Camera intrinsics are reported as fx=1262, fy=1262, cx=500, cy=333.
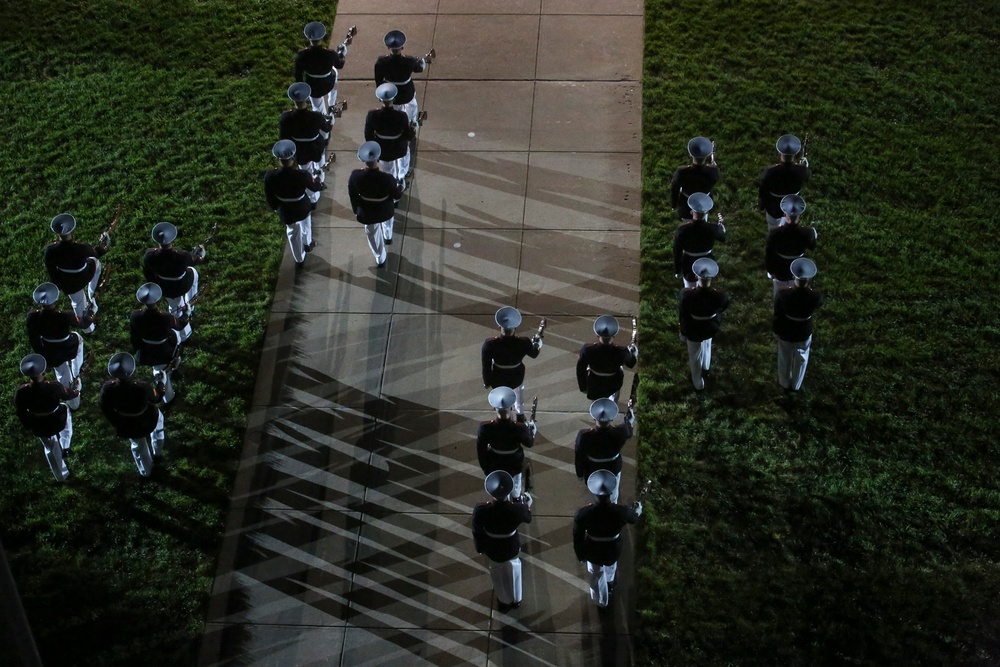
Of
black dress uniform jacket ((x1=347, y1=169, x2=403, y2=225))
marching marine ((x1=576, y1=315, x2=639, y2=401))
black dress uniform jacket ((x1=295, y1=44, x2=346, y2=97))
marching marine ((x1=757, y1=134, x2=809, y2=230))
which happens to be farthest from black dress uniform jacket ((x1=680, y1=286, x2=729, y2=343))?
black dress uniform jacket ((x1=295, y1=44, x2=346, y2=97))

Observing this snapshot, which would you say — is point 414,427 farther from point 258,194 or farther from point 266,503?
point 258,194

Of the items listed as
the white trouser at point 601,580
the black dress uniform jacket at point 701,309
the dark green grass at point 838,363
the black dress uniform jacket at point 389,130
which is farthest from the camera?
the black dress uniform jacket at point 389,130

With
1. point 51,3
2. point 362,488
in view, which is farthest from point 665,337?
point 51,3

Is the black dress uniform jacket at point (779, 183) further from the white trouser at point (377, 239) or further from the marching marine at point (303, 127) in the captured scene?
the marching marine at point (303, 127)

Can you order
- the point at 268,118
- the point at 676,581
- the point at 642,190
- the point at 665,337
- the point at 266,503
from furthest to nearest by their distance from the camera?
1. the point at 268,118
2. the point at 642,190
3. the point at 665,337
4. the point at 266,503
5. the point at 676,581

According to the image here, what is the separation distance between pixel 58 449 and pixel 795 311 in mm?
7073

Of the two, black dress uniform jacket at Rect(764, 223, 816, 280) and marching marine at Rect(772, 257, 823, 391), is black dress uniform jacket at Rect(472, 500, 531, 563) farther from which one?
black dress uniform jacket at Rect(764, 223, 816, 280)

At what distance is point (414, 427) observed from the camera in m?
12.5

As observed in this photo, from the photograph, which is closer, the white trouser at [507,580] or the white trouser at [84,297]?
the white trouser at [507,580]

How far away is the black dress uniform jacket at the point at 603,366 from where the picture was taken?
454 inches

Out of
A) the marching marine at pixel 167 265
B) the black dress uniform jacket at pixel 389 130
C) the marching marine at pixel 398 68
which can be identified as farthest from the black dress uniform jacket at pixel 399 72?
the marching marine at pixel 167 265

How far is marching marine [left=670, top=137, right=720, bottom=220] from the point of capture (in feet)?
42.9

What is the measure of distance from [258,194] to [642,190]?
4551mm

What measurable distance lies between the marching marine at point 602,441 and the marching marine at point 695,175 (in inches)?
121
